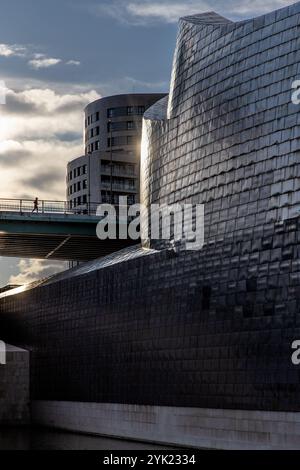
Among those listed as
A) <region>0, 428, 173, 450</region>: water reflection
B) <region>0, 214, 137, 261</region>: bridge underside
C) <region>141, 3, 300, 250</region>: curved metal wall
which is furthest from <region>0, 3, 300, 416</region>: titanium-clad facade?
<region>0, 214, 137, 261</region>: bridge underside

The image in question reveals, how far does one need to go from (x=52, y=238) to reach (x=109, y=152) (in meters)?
60.5

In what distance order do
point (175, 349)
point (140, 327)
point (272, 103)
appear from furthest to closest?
point (140, 327), point (175, 349), point (272, 103)

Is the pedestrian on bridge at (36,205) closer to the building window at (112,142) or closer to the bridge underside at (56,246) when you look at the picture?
the bridge underside at (56,246)

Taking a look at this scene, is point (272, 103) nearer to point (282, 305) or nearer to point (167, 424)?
point (282, 305)

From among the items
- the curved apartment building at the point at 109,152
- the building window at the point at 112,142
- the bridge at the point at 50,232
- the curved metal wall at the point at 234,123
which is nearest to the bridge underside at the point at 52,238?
the bridge at the point at 50,232

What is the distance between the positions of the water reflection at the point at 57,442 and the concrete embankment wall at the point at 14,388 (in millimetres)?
5243

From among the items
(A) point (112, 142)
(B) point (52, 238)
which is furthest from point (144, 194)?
(A) point (112, 142)

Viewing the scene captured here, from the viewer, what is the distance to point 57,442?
4288 centimetres

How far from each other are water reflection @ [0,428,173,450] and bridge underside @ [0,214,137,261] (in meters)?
15.0

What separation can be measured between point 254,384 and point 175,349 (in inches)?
240

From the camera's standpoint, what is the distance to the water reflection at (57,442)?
39.1 meters

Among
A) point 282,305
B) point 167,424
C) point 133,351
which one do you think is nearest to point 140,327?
point 133,351

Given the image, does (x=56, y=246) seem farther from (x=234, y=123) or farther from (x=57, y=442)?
(x=234, y=123)
